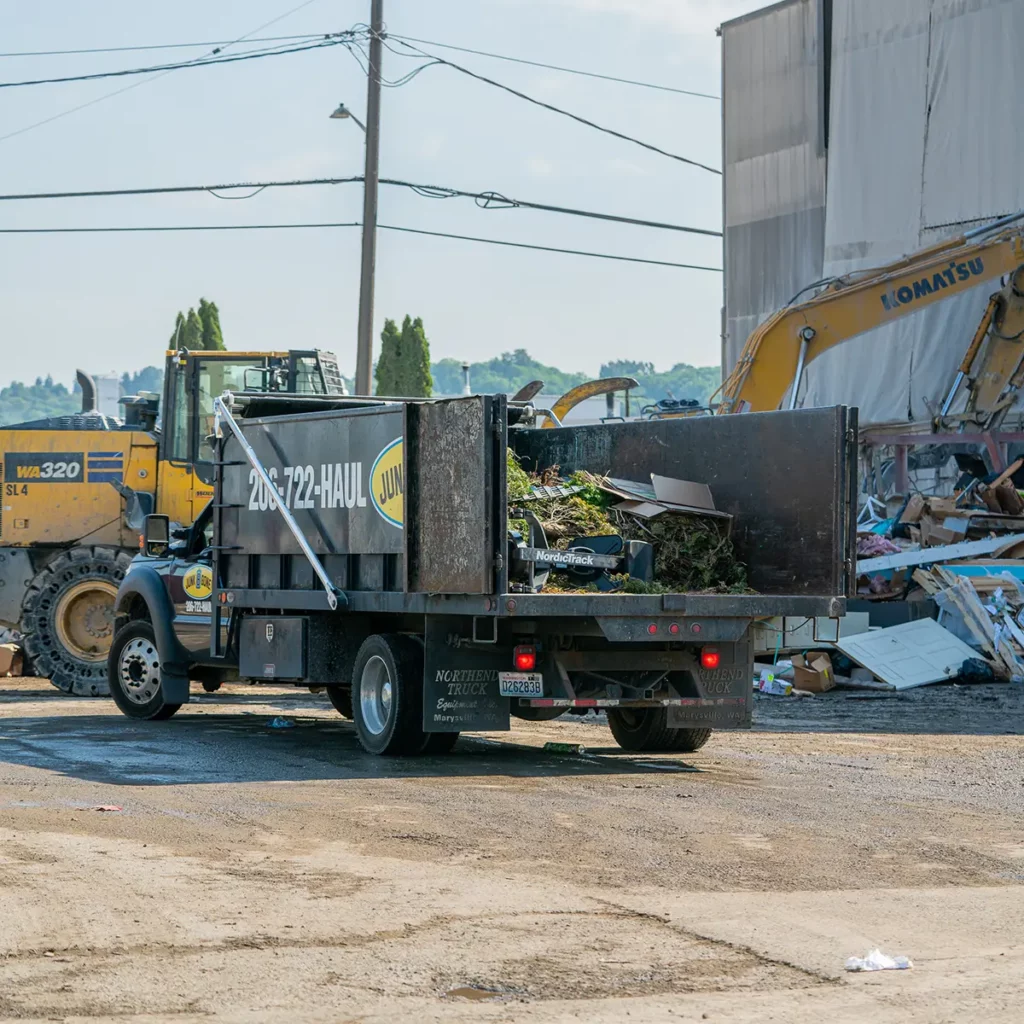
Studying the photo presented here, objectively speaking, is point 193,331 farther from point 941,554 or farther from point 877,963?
point 877,963

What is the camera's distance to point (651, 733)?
1389 centimetres

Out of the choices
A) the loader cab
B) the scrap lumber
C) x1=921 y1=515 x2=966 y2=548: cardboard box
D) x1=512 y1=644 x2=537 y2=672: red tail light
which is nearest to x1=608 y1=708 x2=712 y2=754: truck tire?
x1=512 y1=644 x2=537 y2=672: red tail light

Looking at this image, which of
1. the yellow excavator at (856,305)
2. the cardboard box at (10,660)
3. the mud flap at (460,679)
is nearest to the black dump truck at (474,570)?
the mud flap at (460,679)

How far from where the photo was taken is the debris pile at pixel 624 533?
41.5ft

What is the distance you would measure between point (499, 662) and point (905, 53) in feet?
86.5

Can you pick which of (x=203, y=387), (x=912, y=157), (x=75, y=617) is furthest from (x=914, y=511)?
(x=912, y=157)

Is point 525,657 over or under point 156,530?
under

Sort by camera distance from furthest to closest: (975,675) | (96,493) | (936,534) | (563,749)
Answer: (936,534)
(96,493)
(975,675)
(563,749)

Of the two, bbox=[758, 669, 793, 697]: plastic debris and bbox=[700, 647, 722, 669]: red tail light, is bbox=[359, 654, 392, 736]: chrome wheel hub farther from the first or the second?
bbox=[758, 669, 793, 697]: plastic debris

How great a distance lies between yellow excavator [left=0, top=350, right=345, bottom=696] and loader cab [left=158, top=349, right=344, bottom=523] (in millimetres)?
11

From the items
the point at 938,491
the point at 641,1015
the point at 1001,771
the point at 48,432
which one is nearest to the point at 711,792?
the point at 1001,771

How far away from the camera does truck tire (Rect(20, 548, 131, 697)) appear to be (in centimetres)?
1977

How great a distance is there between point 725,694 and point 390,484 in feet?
9.42

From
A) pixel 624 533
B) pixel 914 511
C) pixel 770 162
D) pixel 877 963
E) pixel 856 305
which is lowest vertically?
pixel 877 963
